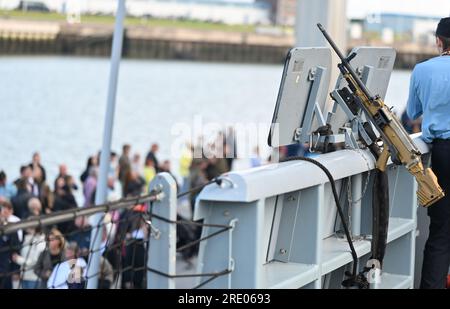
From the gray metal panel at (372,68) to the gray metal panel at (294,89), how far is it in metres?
0.29

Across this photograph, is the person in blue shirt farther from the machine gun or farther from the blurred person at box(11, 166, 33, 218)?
the blurred person at box(11, 166, 33, 218)

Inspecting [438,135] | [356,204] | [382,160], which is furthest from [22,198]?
[382,160]

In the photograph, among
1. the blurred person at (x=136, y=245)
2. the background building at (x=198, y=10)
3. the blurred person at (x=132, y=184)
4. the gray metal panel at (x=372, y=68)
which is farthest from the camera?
the background building at (x=198, y=10)

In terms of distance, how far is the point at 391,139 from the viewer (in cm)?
527

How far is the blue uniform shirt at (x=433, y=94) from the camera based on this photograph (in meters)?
5.78

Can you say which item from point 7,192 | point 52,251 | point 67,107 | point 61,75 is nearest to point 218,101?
point 67,107

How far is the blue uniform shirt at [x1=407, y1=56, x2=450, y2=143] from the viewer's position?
5777mm

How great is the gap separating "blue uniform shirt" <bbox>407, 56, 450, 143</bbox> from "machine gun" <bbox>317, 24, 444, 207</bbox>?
540 millimetres

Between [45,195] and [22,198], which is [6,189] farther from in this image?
[22,198]

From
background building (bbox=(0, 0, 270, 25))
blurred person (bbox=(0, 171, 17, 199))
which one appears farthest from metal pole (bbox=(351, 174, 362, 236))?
background building (bbox=(0, 0, 270, 25))

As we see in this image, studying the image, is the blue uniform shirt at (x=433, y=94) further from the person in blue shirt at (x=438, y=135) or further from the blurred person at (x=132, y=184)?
the blurred person at (x=132, y=184)

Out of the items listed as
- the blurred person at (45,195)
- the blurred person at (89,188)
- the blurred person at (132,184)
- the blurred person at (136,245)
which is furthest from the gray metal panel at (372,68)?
the blurred person at (132,184)

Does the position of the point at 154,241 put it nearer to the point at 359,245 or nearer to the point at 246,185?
the point at 246,185

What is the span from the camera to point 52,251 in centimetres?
1088
